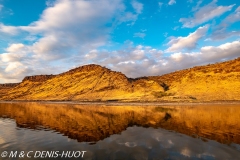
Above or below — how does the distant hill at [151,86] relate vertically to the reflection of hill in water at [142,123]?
above

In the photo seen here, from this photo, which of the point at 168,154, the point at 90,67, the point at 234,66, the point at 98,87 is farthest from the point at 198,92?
the point at 90,67

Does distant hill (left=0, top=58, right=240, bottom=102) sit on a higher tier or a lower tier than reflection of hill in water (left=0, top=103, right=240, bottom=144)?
higher

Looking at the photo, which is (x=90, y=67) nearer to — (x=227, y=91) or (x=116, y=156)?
(x=227, y=91)

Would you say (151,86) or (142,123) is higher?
(151,86)

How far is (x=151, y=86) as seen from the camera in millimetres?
103938

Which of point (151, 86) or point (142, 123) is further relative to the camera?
point (151, 86)

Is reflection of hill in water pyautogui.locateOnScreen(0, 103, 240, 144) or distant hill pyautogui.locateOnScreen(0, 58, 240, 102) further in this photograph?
distant hill pyautogui.locateOnScreen(0, 58, 240, 102)

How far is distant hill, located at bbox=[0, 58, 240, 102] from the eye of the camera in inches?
3189

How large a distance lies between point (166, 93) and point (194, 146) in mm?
74828

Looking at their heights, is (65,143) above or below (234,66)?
below

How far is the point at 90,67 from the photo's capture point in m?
162

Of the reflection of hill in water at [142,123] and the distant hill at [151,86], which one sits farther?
the distant hill at [151,86]

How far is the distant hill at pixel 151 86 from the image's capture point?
81.0 metres

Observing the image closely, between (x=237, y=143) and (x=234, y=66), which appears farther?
(x=234, y=66)
